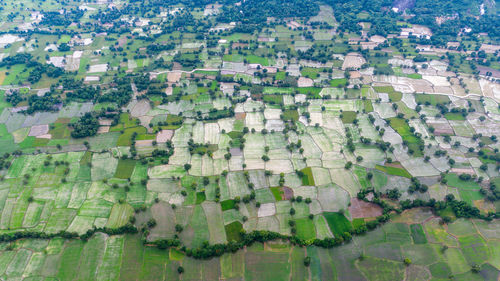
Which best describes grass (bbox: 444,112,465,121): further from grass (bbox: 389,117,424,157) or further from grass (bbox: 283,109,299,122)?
grass (bbox: 283,109,299,122)

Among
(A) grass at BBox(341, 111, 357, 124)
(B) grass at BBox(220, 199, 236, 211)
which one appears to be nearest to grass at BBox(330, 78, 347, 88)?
(A) grass at BBox(341, 111, 357, 124)

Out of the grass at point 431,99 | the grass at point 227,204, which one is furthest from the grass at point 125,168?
the grass at point 431,99

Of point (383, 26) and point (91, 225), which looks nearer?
point (91, 225)

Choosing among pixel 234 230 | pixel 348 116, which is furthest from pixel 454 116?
pixel 234 230

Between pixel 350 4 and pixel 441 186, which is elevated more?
pixel 350 4

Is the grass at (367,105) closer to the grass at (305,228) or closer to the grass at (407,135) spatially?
the grass at (407,135)

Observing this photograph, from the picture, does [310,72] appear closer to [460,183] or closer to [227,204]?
[460,183]

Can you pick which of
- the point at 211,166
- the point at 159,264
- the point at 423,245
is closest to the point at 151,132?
the point at 211,166

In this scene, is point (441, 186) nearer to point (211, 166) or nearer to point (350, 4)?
point (211, 166)
